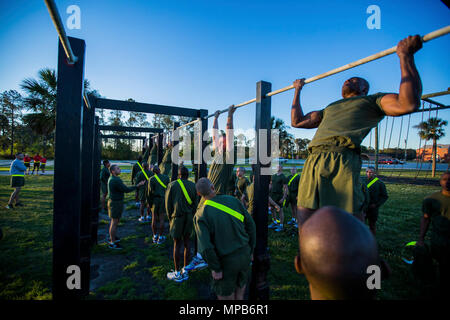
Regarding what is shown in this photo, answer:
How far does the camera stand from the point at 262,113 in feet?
9.61

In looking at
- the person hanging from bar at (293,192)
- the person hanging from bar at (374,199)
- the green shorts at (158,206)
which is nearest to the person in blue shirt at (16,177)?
the green shorts at (158,206)

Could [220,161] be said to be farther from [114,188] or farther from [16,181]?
[16,181]

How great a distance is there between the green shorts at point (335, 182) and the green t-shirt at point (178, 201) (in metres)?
2.95

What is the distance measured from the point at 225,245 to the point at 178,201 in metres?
2.04

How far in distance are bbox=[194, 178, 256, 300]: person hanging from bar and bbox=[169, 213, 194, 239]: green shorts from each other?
5.82 ft

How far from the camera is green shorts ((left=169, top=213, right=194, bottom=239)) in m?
4.17

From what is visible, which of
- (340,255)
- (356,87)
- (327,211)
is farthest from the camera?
(356,87)

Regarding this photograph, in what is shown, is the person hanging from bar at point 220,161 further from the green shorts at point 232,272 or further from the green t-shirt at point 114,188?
the green t-shirt at point 114,188

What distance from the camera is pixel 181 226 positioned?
13.9ft

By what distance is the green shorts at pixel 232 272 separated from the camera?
251cm

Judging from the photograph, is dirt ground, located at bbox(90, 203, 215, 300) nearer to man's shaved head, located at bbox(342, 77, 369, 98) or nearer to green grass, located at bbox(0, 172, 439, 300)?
green grass, located at bbox(0, 172, 439, 300)

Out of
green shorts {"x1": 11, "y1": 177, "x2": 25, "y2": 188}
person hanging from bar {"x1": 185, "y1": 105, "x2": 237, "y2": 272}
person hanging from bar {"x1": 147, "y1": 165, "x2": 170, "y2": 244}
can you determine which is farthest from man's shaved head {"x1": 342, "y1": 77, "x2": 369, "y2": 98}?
green shorts {"x1": 11, "y1": 177, "x2": 25, "y2": 188}

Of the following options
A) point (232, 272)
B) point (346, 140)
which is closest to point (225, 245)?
point (232, 272)

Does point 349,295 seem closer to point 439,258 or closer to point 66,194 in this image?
point 66,194
